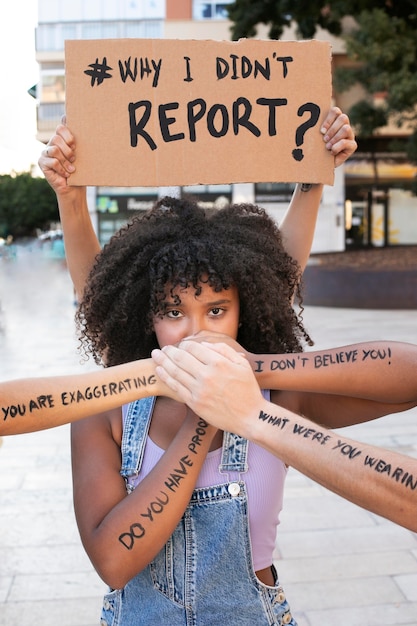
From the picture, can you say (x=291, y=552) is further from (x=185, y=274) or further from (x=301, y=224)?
(x=185, y=274)

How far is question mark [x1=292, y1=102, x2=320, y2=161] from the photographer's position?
6.00 feet

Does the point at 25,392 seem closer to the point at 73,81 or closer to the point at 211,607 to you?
the point at 211,607

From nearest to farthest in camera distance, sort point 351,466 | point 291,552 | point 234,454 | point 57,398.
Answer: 1. point 351,466
2. point 57,398
3. point 234,454
4. point 291,552

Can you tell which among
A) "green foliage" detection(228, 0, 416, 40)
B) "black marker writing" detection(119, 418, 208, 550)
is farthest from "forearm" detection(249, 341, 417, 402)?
"green foliage" detection(228, 0, 416, 40)

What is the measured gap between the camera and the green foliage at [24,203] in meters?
53.5

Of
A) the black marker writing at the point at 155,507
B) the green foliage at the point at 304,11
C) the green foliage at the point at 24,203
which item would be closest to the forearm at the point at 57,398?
the black marker writing at the point at 155,507

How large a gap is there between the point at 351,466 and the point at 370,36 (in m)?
13.0

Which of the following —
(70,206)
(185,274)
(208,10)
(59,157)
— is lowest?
(185,274)

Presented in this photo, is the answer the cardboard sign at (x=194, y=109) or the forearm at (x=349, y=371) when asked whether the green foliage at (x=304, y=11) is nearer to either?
the cardboard sign at (x=194, y=109)

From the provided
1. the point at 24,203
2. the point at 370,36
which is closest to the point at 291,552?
the point at 370,36

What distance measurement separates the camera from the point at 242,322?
1833mm

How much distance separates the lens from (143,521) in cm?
140

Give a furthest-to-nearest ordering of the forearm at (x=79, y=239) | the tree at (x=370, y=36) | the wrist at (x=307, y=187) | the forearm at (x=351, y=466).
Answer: the tree at (x=370, y=36)
the wrist at (x=307, y=187)
the forearm at (x=79, y=239)
the forearm at (x=351, y=466)

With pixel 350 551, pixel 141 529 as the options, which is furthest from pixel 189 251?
pixel 350 551
